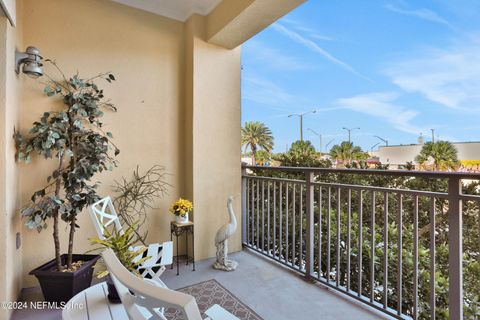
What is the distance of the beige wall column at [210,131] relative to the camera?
123 inches

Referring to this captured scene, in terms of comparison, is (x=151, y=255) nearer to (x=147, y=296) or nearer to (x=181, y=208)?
(x=181, y=208)

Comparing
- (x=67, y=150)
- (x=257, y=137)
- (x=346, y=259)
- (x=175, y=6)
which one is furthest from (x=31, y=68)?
(x=257, y=137)

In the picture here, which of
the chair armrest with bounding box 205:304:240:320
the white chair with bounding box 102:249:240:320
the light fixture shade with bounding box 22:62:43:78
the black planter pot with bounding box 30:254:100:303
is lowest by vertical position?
the black planter pot with bounding box 30:254:100:303

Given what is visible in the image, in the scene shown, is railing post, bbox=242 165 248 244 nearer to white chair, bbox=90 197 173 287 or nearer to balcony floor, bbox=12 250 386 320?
balcony floor, bbox=12 250 386 320

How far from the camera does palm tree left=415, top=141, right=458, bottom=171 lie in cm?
1041

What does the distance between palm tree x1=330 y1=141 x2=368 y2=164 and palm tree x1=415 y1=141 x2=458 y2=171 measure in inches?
99.1

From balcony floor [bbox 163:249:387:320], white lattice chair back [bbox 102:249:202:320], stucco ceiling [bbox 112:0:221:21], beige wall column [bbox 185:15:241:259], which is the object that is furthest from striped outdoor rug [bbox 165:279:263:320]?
stucco ceiling [bbox 112:0:221:21]

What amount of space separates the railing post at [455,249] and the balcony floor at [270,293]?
1.77 feet

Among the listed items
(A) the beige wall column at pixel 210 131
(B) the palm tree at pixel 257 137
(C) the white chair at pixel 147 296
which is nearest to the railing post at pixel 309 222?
(A) the beige wall column at pixel 210 131

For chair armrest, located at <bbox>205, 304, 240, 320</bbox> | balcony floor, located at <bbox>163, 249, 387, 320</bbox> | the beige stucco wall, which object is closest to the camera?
chair armrest, located at <bbox>205, 304, 240, 320</bbox>

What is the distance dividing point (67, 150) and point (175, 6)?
198 cm

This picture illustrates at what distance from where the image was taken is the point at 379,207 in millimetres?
5195

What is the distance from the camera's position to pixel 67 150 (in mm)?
2326

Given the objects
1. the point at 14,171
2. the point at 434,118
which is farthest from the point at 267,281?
the point at 434,118
